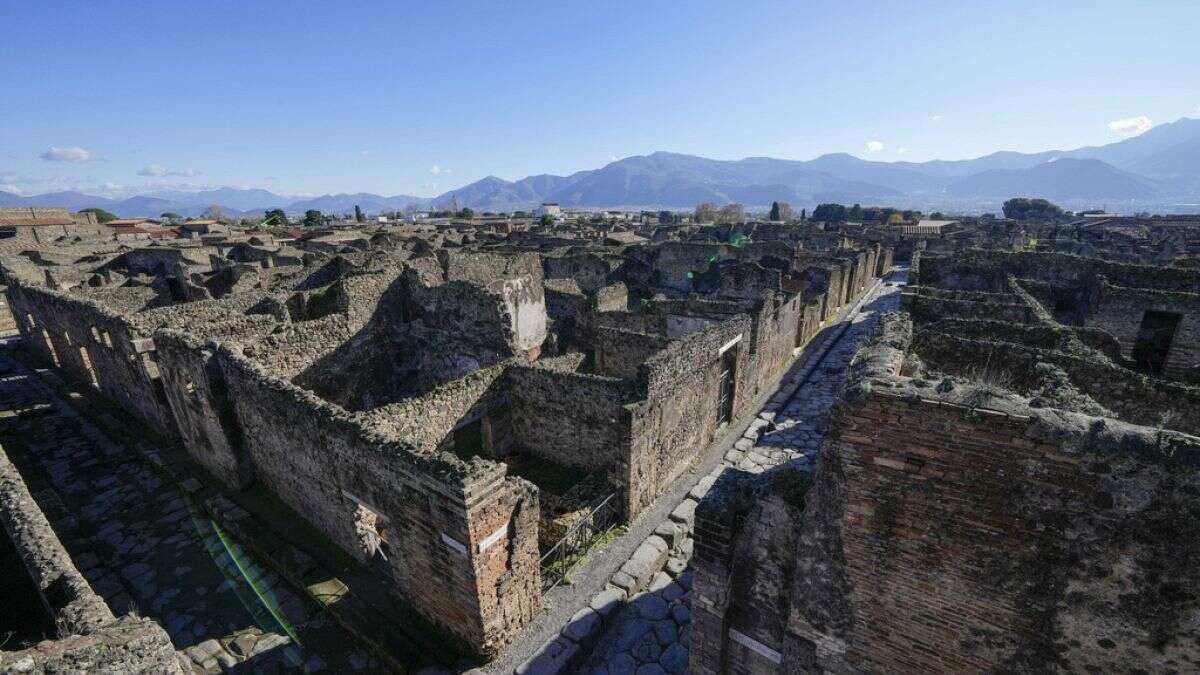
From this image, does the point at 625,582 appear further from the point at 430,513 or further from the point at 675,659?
the point at 430,513

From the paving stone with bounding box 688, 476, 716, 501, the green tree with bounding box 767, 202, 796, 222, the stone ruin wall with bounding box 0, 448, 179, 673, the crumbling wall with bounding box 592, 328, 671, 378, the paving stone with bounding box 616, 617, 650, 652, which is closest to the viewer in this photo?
the stone ruin wall with bounding box 0, 448, 179, 673

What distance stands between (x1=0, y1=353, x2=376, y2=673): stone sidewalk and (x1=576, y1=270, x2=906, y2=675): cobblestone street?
4002mm

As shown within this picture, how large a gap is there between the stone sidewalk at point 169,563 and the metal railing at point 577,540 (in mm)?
3283

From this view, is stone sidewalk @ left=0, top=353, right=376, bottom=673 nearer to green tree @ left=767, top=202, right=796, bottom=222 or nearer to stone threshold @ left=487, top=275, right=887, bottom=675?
stone threshold @ left=487, top=275, right=887, bottom=675

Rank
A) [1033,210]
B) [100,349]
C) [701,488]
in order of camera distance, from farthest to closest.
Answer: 1. [1033,210]
2. [100,349]
3. [701,488]

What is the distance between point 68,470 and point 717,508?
17.1 m

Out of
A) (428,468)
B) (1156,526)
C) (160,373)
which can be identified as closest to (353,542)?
(428,468)

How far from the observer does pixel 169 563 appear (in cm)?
1026

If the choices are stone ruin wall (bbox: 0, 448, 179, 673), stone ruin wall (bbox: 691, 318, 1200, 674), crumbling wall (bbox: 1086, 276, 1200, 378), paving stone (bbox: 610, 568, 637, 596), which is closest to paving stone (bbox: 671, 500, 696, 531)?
paving stone (bbox: 610, 568, 637, 596)

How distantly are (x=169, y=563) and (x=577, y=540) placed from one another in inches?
329

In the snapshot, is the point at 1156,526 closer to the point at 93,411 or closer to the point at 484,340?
the point at 484,340

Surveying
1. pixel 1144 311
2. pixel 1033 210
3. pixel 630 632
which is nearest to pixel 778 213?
pixel 1033 210

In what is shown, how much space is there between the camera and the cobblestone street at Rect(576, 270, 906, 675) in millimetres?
8320

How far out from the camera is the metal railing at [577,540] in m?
9.65
